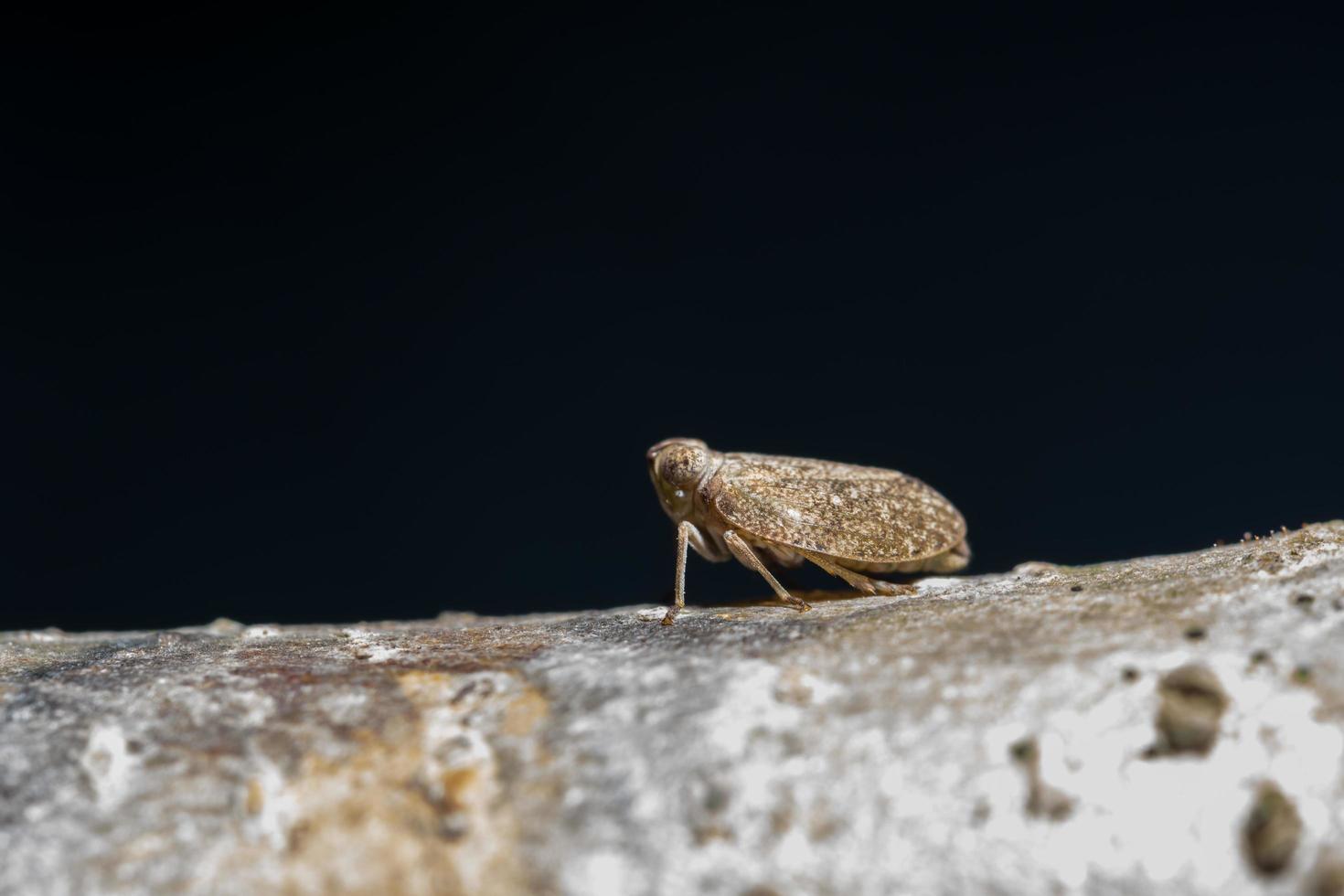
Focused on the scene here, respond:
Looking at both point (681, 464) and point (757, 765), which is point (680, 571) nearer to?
point (681, 464)

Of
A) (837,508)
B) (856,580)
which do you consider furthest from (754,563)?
(837,508)

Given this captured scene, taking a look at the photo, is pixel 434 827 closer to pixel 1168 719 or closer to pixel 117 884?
pixel 117 884

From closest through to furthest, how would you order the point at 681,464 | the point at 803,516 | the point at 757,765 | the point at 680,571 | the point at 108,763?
1. the point at 757,765
2. the point at 108,763
3. the point at 680,571
4. the point at 803,516
5. the point at 681,464

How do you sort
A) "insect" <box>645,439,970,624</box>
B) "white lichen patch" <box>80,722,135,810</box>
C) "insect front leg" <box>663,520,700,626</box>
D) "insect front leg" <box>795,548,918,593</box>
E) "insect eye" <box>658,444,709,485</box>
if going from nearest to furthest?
"white lichen patch" <box>80,722,135,810</box>, "insect front leg" <box>663,520,700,626</box>, "insect front leg" <box>795,548,918,593</box>, "insect" <box>645,439,970,624</box>, "insect eye" <box>658,444,709,485</box>

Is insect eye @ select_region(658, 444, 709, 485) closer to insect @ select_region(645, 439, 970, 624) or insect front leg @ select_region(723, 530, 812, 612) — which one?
insect @ select_region(645, 439, 970, 624)

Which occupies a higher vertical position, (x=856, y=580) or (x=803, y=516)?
(x=803, y=516)

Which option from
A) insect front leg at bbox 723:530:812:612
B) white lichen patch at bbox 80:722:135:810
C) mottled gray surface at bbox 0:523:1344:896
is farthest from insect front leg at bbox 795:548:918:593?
white lichen patch at bbox 80:722:135:810

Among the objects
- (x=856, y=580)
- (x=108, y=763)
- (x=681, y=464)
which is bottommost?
(x=108, y=763)
